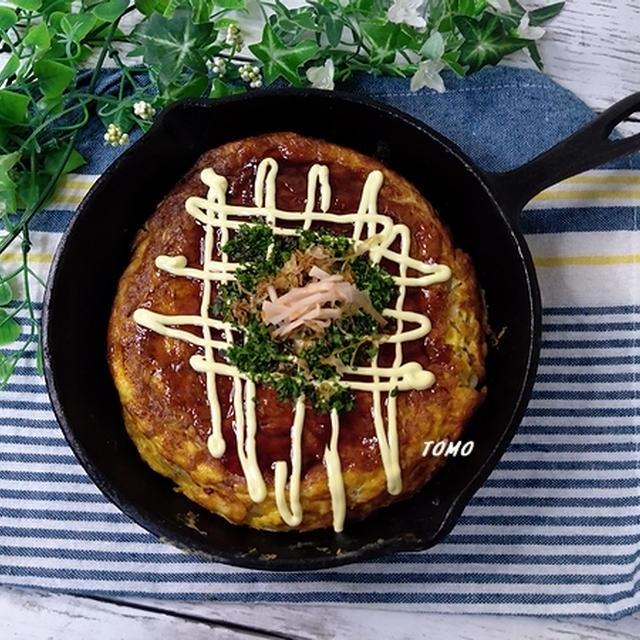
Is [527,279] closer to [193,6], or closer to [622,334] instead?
[622,334]

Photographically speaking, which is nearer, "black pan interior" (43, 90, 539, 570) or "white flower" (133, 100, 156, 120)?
"black pan interior" (43, 90, 539, 570)

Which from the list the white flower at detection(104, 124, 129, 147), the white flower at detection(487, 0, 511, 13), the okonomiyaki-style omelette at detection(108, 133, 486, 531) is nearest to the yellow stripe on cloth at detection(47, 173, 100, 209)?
the white flower at detection(104, 124, 129, 147)

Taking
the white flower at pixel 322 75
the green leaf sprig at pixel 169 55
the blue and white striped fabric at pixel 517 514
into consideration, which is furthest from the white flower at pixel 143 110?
the blue and white striped fabric at pixel 517 514

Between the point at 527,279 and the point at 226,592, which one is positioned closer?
the point at 527,279

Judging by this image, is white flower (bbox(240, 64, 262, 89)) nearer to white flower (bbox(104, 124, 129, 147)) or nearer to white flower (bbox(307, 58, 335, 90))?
white flower (bbox(307, 58, 335, 90))

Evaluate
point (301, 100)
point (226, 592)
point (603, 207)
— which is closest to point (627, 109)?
point (603, 207)

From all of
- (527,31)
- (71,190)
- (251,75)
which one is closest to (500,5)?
(527,31)

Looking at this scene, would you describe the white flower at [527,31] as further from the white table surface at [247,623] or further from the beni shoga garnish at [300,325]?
the white table surface at [247,623]
